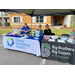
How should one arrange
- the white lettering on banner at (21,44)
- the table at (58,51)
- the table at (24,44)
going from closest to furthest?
the table at (58,51), the table at (24,44), the white lettering on banner at (21,44)

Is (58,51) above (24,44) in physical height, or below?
below

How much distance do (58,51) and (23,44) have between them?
5.10 ft

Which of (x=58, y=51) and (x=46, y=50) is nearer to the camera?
(x=58, y=51)

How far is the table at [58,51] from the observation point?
2240 mm

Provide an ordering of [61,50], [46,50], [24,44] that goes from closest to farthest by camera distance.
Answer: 1. [61,50]
2. [46,50]
3. [24,44]

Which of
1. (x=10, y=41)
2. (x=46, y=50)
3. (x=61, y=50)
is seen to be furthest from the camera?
(x=10, y=41)

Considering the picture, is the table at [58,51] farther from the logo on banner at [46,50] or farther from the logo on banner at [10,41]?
the logo on banner at [10,41]

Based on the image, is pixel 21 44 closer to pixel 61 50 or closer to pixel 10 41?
pixel 10 41

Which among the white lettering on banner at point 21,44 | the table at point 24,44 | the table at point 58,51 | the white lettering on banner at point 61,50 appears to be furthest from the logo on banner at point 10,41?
the white lettering on banner at point 61,50

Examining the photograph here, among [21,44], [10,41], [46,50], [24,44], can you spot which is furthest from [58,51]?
[10,41]

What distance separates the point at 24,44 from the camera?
118 inches
